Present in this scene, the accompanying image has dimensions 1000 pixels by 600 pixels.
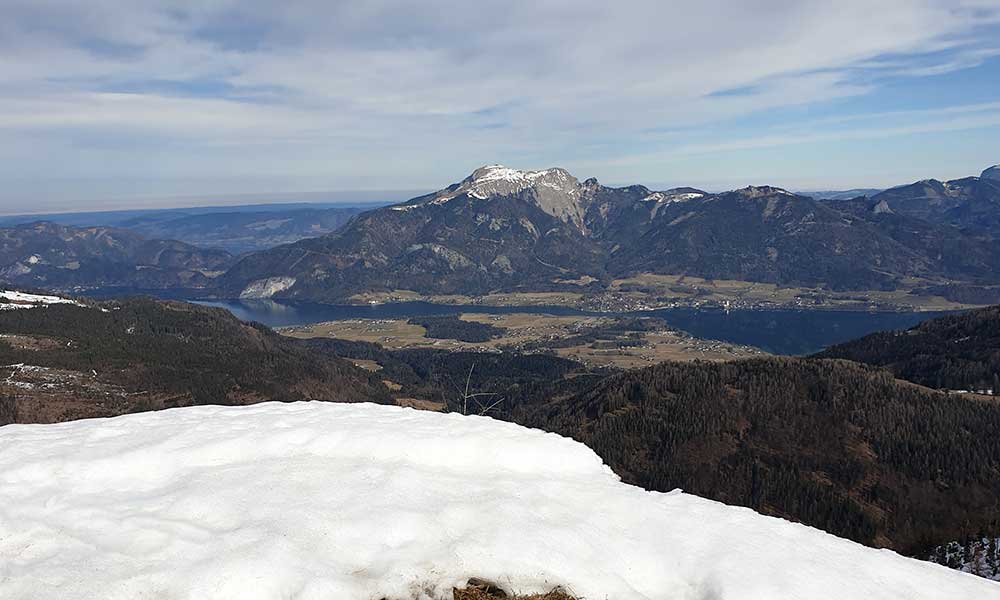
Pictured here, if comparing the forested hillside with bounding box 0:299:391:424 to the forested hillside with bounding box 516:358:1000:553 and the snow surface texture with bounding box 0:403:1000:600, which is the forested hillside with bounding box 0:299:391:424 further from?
the snow surface texture with bounding box 0:403:1000:600

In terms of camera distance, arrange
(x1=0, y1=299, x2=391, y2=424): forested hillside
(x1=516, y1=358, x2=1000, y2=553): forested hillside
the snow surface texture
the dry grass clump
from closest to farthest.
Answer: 1. the snow surface texture
2. the dry grass clump
3. (x1=516, y1=358, x2=1000, y2=553): forested hillside
4. (x1=0, y1=299, x2=391, y2=424): forested hillside

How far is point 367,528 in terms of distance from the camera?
12.7 m

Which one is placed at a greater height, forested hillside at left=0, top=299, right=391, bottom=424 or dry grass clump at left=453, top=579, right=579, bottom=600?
dry grass clump at left=453, top=579, right=579, bottom=600

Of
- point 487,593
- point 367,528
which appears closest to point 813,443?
point 487,593

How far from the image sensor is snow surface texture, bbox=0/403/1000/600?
11.0m

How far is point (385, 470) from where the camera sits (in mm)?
15656

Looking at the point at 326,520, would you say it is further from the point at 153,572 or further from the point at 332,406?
the point at 332,406

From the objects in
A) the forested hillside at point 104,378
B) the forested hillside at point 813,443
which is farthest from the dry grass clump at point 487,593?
the forested hillside at point 104,378

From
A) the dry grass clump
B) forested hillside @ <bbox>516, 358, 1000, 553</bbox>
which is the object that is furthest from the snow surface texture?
forested hillside @ <bbox>516, 358, 1000, 553</bbox>

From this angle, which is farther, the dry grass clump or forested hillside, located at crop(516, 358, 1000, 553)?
forested hillside, located at crop(516, 358, 1000, 553)

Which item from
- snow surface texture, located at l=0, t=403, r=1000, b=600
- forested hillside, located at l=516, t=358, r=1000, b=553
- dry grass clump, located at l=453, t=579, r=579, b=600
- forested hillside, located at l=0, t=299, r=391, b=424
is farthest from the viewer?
forested hillside, located at l=0, t=299, r=391, b=424

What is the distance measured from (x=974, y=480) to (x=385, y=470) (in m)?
133

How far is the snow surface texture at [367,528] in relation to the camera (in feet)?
36.1

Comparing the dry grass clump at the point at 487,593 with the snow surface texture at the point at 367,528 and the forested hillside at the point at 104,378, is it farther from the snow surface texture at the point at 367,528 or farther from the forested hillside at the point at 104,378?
the forested hillside at the point at 104,378
